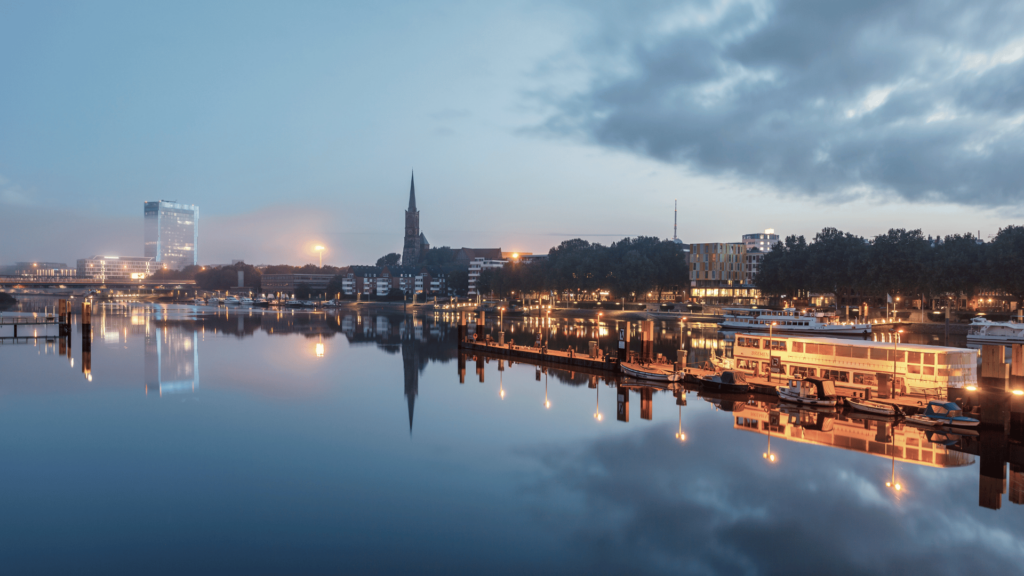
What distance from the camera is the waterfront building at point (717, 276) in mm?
145375

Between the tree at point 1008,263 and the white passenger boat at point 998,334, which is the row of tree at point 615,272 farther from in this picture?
the white passenger boat at point 998,334

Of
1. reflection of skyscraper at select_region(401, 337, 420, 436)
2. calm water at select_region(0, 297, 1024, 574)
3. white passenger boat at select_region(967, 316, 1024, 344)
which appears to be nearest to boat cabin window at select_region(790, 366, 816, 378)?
calm water at select_region(0, 297, 1024, 574)

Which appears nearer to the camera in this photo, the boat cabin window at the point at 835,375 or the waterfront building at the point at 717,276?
the boat cabin window at the point at 835,375

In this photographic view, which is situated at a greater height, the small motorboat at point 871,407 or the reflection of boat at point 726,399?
the small motorboat at point 871,407

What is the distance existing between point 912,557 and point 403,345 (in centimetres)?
6148

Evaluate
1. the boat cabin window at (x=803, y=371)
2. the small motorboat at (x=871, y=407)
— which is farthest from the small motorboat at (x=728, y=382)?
the small motorboat at (x=871, y=407)

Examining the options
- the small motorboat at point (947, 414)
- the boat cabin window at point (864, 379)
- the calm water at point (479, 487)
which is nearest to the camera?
the calm water at point (479, 487)

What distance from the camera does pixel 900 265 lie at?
91812mm

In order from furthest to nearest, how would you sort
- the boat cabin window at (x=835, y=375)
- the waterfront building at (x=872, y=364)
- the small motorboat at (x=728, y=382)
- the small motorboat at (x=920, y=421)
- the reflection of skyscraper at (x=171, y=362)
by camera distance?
1. the reflection of skyscraper at (x=171, y=362)
2. the small motorboat at (x=728, y=382)
3. the boat cabin window at (x=835, y=375)
4. the waterfront building at (x=872, y=364)
5. the small motorboat at (x=920, y=421)

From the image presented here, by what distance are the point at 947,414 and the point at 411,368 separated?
37825 mm

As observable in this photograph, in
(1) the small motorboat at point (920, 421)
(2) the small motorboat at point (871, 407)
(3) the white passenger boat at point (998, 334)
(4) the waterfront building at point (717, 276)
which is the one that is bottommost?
(1) the small motorboat at point (920, 421)

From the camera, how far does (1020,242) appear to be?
81.1 m

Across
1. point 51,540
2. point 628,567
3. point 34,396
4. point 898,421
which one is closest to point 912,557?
point 628,567

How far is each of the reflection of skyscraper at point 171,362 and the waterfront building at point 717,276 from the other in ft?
346
